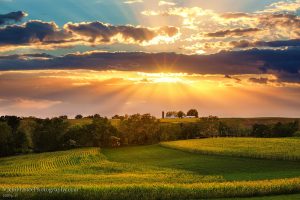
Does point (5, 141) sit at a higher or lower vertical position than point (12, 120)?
lower

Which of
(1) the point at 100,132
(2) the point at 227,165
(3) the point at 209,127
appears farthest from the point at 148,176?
(3) the point at 209,127

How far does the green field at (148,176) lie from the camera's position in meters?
44.8

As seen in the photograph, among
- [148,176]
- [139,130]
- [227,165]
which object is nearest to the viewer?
[148,176]

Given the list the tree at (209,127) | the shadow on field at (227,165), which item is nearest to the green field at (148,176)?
the shadow on field at (227,165)

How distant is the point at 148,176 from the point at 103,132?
84.3 m

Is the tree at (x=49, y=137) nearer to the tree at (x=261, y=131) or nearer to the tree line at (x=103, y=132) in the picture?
the tree line at (x=103, y=132)

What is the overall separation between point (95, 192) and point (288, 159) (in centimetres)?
4708

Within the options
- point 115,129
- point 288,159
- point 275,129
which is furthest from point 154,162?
point 275,129

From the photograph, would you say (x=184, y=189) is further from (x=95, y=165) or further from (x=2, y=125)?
(x=2, y=125)

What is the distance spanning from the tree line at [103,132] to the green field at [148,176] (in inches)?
1206

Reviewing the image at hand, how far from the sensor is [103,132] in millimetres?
148000

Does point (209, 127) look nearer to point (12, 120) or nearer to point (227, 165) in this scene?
point (12, 120)

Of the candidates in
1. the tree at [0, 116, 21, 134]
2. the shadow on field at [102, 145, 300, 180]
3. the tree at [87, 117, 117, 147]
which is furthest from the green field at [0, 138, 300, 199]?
the tree at [0, 116, 21, 134]

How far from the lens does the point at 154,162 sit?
92.8 m
